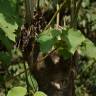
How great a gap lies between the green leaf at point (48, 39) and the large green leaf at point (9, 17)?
0.11m

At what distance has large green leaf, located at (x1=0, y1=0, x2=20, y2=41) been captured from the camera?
1.29 meters

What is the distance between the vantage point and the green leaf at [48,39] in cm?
129

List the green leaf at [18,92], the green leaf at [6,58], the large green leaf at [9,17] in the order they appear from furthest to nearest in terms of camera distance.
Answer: the green leaf at [6,58], the green leaf at [18,92], the large green leaf at [9,17]

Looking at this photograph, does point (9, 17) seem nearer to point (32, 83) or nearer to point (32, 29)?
point (32, 29)

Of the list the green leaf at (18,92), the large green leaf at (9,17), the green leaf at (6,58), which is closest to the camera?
the large green leaf at (9,17)

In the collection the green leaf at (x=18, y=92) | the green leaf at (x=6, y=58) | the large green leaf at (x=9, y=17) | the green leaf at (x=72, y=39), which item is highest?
the large green leaf at (x=9, y=17)

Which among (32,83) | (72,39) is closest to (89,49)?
(72,39)

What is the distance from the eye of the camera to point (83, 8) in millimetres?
2631

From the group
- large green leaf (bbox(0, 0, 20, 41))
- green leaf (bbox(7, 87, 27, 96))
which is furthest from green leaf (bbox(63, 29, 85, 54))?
green leaf (bbox(7, 87, 27, 96))

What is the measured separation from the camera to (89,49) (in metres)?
1.47

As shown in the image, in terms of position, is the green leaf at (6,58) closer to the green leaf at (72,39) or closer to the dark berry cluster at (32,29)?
the dark berry cluster at (32,29)

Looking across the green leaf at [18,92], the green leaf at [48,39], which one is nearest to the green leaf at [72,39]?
the green leaf at [48,39]

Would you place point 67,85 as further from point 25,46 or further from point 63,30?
point 63,30

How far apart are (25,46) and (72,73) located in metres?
0.23
